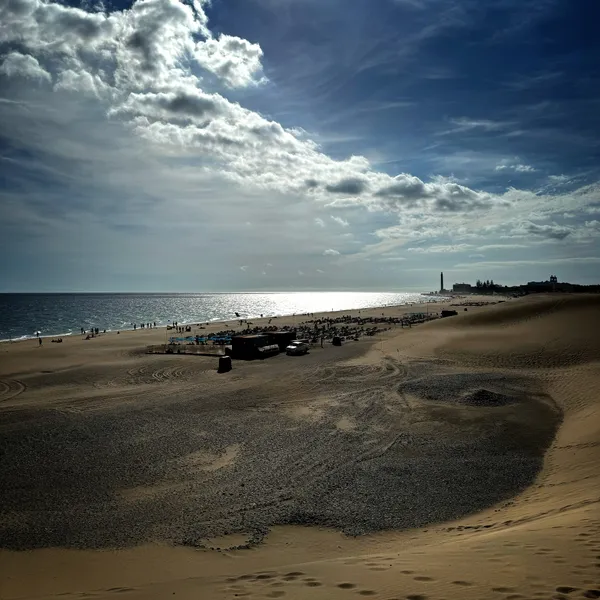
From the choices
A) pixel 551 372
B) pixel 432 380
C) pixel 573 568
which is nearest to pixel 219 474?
pixel 573 568

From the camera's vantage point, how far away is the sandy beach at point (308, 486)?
301 inches

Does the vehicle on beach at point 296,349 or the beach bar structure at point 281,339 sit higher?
the beach bar structure at point 281,339

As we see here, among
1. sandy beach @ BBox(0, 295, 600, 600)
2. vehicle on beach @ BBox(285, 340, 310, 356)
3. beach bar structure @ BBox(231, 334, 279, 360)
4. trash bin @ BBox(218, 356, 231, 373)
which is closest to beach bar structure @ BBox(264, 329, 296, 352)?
vehicle on beach @ BBox(285, 340, 310, 356)

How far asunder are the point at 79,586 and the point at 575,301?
62178 mm

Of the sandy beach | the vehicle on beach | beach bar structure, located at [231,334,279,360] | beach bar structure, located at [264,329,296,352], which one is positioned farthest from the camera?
beach bar structure, located at [264,329,296,352]

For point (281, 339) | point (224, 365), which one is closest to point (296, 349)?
point (281, 339)

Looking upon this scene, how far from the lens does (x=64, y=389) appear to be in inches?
1217

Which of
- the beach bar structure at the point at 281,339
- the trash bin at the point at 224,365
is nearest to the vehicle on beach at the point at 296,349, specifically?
the beach bar structure at the point at 281,339

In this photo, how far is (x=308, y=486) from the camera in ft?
46.2

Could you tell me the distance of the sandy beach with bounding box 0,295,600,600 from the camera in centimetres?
763

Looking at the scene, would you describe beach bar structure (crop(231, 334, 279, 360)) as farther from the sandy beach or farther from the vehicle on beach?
the sandy beach

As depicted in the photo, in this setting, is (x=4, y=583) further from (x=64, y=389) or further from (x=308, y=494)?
(x=64, y=389)

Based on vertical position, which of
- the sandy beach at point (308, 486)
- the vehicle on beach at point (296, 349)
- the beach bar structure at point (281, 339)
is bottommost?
the sandy beach at point (308, 486)

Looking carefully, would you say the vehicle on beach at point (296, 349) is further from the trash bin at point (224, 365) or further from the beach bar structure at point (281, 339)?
the trash bin at point (224, 365)
